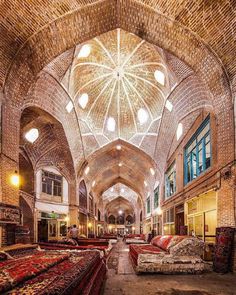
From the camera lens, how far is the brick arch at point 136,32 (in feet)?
28.0

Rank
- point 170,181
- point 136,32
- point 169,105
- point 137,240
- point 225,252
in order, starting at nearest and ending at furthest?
point 225,252 < point 136,32 < point 169,105 < point 170,181 < point 137,240

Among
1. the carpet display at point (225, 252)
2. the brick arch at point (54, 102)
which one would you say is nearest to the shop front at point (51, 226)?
the brick arch at point (54, 102)

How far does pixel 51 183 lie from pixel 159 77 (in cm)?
→ 982

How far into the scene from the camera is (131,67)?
58.6 feet

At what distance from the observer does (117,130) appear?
2175cm

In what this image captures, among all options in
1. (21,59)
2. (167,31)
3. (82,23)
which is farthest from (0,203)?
(167,31)

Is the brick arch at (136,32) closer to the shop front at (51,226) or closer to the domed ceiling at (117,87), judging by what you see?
the domed ceiling at (117,87)

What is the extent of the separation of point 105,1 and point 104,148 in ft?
45.6

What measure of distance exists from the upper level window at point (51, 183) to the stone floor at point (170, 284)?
441 inches

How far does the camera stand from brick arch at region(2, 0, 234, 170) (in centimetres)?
852

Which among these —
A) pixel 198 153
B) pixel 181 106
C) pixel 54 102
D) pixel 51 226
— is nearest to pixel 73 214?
pixel 51 226

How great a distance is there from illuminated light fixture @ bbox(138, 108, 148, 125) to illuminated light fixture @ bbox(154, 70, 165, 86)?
4003 mm

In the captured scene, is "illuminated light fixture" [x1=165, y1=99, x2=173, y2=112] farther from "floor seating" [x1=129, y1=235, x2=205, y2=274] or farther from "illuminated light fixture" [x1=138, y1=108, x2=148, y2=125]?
"floor seating" [x1=129, y1=235, x2=205, y2=274]

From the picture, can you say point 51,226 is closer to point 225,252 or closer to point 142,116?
point 142,116
